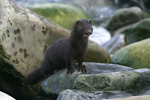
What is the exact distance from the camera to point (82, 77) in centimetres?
379

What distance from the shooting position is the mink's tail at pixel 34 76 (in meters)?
4.96

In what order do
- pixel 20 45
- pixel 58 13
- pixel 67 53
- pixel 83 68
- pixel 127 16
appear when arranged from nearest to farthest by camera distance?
pixel 67 53
pixel 83 68
pixel 20 45
pixel 58 13
pixel 127 16

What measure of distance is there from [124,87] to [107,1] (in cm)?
1957

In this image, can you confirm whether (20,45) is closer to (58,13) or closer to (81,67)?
(81,67)

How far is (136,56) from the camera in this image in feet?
19.3

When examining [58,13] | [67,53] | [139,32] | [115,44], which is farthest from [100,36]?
[67,53]

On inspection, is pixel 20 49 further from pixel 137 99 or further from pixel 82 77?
pixel 137 99

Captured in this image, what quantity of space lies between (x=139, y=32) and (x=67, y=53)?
787 cm

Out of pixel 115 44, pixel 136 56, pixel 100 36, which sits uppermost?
pixel 136 56

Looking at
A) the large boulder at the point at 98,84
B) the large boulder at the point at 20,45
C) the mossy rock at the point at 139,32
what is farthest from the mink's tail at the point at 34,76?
the mossy rock at the point at 139,32

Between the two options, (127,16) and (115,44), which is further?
(127,16)

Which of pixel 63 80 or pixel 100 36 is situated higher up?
pixel 63 80

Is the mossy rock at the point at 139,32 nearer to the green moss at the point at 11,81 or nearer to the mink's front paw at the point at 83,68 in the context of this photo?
the mink's front paw at the point at 83,68

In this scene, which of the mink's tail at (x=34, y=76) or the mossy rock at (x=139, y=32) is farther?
the mossy rock at (x=139, y=32)
